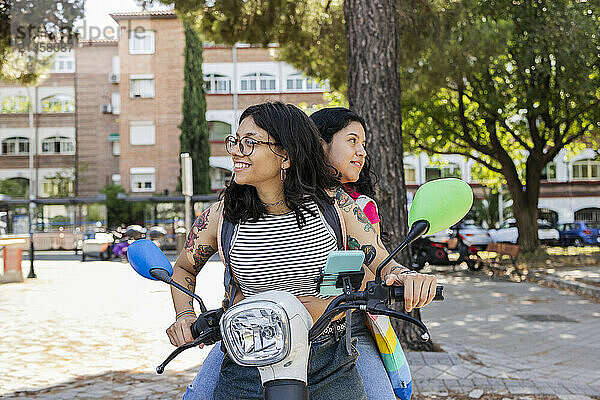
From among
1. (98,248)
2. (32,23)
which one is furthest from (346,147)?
(98,248)

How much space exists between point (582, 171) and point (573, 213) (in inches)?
112

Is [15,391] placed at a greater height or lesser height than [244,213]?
lesser

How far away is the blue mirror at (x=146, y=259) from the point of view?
2062 mm

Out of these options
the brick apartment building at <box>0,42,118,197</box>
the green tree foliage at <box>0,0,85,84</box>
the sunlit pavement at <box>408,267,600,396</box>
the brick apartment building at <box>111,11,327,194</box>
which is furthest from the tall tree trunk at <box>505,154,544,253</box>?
the brick apartment building at <box>0,42,118,197</box>

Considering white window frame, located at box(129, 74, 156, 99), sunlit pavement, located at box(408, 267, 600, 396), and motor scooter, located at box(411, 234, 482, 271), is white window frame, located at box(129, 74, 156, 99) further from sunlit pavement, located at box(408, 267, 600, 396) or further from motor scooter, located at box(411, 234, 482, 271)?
sunlit pavement, located at box(408, 267, 600, 396)

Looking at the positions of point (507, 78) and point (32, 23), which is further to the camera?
point (507, 78)

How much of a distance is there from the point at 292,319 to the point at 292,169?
0.62 meters

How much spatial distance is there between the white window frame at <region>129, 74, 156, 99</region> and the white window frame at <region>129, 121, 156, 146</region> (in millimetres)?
1527

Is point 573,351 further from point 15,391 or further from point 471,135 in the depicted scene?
point 471,135

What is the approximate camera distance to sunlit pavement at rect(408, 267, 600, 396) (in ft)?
20.8

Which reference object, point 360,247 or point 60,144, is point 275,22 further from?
point 60,144

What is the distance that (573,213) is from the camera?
48.2 metres

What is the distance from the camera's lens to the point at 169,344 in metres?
8.72

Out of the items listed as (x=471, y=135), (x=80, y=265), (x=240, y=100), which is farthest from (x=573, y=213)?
(x=80, y=265)
